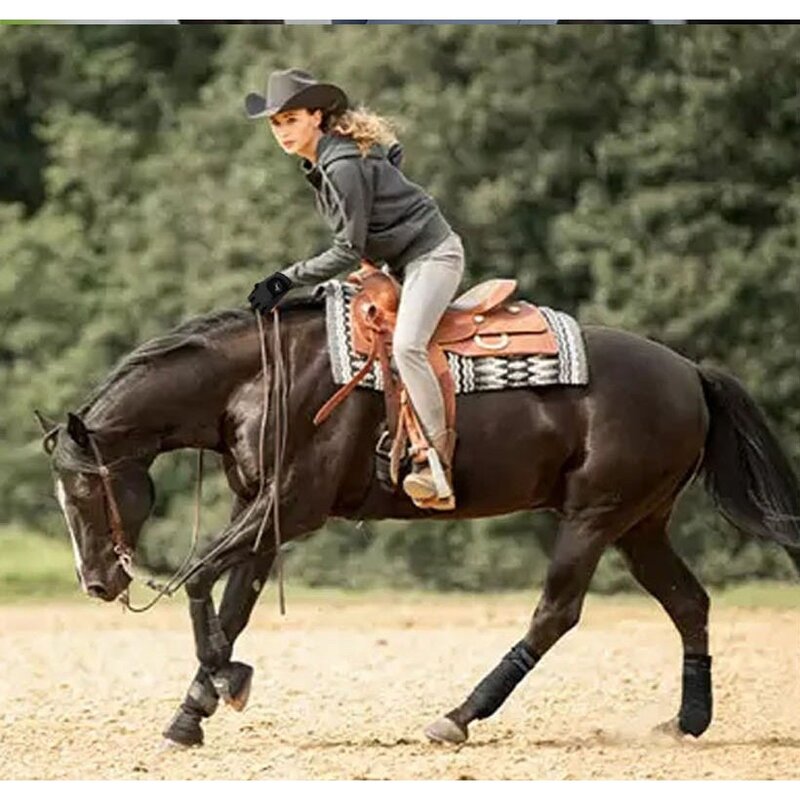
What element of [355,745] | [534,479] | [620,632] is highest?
[534,479]

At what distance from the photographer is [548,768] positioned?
260 inches

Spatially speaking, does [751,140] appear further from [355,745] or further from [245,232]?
[355,745]

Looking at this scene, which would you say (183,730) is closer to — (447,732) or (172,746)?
(172,746)

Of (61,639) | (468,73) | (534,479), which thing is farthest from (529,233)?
(534,479)

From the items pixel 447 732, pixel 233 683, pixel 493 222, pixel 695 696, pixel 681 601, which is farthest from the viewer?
pixel 493 222

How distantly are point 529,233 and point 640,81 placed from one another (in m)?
1.18

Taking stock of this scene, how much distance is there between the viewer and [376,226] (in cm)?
693

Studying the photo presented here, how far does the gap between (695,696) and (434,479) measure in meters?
1.26

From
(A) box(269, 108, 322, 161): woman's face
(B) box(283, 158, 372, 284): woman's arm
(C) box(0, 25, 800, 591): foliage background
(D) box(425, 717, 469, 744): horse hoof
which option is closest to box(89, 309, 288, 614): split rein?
(B) box(283, 158, 372, 284): woman's arm

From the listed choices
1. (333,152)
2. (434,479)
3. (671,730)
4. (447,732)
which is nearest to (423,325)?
(434,479)

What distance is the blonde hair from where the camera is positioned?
22.4 ft

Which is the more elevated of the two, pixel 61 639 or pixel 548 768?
pixel 548 768

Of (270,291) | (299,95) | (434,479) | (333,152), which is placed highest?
(299,95)

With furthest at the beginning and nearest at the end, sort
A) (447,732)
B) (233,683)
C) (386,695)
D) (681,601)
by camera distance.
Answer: (386,695)
(681,601)
(447,732)
(233,683)
